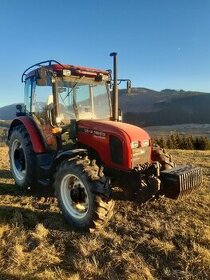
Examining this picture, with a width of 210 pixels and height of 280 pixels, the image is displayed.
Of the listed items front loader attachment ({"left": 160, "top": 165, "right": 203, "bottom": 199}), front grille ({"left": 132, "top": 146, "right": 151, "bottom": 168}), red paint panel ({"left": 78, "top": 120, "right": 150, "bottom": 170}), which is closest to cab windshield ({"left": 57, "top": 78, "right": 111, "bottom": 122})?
red paint panel ({"left": 78, "top": 120, "right": 150, "bottom": 170})

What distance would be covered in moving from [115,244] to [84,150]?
1717 millimetres

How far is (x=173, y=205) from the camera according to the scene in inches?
265

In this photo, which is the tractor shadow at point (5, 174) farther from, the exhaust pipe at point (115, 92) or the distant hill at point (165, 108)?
the distant hill at point (165, 108)

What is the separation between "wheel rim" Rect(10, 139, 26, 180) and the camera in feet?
26.7

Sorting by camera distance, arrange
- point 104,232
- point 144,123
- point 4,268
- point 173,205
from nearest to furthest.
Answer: point 4,268 → point 104,232 → point 173,205 → point 144,123

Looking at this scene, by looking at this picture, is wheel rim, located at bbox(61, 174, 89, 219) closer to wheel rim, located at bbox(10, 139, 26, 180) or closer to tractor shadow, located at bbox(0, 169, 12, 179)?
wheel rim, located at bbox(10, 139, 26, 180)

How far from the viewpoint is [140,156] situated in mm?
6199

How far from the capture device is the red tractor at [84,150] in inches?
222

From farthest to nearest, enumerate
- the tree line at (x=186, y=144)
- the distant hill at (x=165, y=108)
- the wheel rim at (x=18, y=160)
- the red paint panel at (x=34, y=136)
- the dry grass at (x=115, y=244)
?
the distant hill at (x=165, y=108) < the tree line at (x=186, y=144) < the wheel rim at (x=18, y=160) < the red paint panel at (x=34, y=136) < the dry grass at (x=115, y=244)

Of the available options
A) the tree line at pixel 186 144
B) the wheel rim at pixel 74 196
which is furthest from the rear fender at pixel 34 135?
the tree line at pixel 186 144

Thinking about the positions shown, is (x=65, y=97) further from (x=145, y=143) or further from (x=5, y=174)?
(x=5, y=174)

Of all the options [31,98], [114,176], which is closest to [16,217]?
[114,176]

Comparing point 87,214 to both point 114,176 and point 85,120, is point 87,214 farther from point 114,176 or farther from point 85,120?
point 85,120

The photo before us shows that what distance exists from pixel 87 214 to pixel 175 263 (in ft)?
5.29
